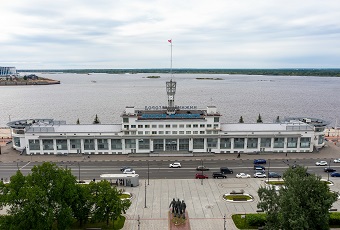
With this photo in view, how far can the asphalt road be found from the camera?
65.8 metres

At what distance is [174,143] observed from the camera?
264ft

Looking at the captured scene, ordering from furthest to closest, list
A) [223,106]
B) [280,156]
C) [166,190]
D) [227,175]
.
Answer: [223,106] → [280,156] → [227,175] → [166,190]

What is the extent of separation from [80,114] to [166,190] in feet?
345

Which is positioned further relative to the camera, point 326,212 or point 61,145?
point 61,145

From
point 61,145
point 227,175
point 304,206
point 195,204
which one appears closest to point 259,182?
point 227,175

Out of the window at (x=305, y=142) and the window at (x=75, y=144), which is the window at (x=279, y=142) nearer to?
the window at (x=305, y=142)

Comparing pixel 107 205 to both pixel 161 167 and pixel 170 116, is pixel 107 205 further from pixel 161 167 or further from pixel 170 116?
pixel 170 116

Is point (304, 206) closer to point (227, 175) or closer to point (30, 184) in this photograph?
point (227, 175)

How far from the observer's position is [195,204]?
51750 mm

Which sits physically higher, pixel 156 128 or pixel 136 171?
pixel 156 128

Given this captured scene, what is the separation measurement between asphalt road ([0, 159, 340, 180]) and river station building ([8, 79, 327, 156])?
6.63 meters

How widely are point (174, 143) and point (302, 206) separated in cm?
4587

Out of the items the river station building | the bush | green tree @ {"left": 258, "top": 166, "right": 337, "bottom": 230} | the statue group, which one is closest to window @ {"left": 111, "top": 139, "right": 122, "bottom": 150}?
the river station building

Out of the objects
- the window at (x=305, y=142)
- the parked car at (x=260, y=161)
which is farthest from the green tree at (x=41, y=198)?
the window at (x=305, y=142)
